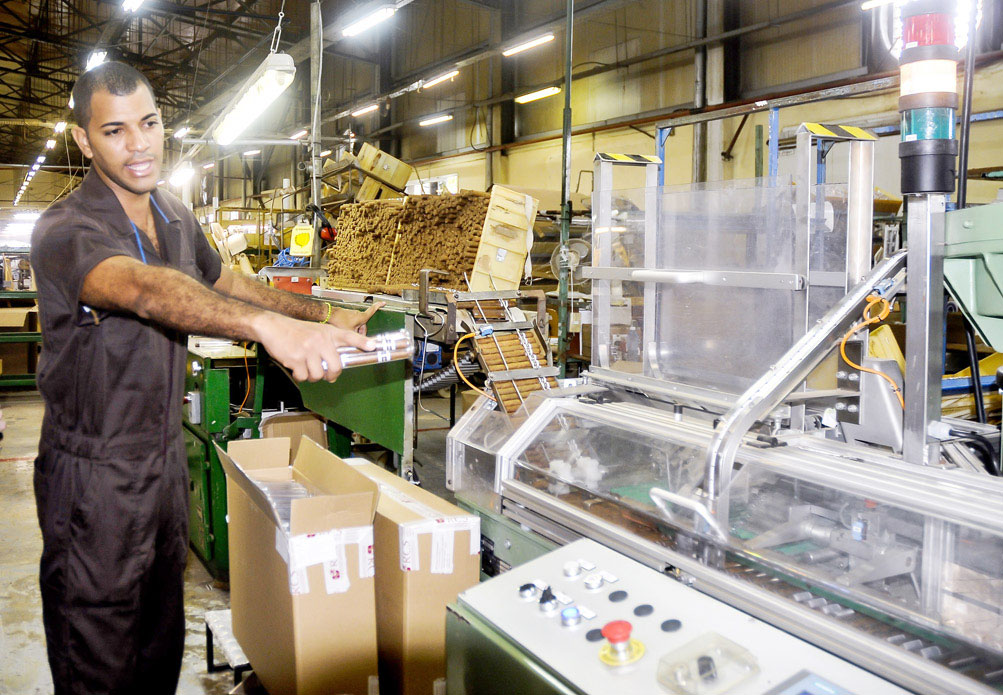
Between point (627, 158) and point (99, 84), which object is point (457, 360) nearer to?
point (627, 158)

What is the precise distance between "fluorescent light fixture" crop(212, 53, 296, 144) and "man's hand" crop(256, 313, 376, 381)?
13.7ft

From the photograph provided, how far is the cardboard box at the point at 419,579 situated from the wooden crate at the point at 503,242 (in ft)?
7.72

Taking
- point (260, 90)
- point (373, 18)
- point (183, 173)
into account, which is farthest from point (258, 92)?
point (183, 173)

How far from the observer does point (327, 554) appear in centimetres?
210

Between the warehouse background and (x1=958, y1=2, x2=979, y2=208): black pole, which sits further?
the warehouse background

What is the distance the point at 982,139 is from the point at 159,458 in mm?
7327

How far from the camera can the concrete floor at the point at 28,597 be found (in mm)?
2822

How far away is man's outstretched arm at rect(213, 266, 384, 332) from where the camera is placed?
203cm

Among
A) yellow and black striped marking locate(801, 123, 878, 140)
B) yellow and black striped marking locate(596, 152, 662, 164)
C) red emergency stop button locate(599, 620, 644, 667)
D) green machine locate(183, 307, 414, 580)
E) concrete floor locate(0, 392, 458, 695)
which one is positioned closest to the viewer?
red emergency stop button locate(599, 620, 644, 667)

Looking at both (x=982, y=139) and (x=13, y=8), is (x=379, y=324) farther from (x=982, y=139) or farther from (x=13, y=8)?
(x=13, y=8)

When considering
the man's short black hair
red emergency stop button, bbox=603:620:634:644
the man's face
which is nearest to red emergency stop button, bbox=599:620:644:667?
red emergency stop button, bbox=603:620:634:644

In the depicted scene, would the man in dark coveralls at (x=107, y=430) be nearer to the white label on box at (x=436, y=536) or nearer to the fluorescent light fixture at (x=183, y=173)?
the white label on box at (x=436, y=536)

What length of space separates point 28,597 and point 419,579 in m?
2.44

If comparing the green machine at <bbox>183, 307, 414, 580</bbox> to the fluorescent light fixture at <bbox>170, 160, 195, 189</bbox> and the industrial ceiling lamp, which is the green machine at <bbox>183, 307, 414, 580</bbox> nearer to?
the industrial ceiling lamp
